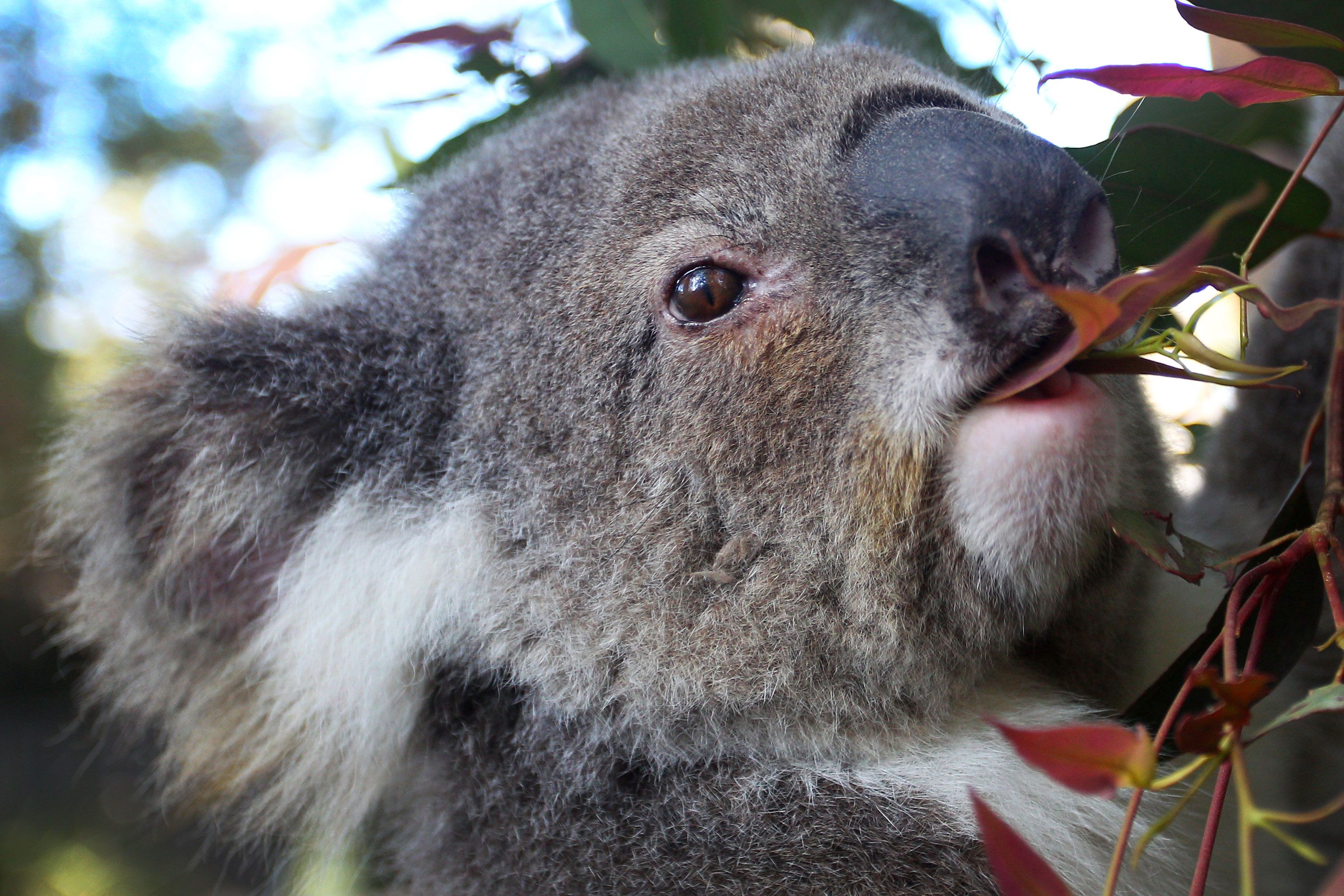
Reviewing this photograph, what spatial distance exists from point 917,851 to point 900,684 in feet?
0.71

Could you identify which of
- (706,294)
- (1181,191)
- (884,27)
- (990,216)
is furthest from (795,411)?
(884,27)

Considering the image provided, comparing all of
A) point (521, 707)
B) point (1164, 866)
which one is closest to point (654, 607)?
point (521, 707)

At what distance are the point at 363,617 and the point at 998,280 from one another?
98cm

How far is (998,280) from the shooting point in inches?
38.1

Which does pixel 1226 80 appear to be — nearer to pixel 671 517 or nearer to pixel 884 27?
pixel 671 517

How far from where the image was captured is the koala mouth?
0.94 m

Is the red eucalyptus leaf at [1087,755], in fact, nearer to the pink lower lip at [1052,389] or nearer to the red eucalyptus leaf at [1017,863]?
the red eucalyptus leaf at [1017,863]

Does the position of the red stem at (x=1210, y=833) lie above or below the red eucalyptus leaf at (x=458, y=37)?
below

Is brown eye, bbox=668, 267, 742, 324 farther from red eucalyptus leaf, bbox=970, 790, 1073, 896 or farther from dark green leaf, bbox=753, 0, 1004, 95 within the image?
dark green leaf, bbox=753, 0, 1004, 95

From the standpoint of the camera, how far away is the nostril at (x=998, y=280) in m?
0.95

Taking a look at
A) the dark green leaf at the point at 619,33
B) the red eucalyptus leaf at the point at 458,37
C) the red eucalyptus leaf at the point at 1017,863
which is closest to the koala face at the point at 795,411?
the red eucalyptus leaf at the point at 1017,863

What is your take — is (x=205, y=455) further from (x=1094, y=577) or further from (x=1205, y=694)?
(x=1205, y=694)

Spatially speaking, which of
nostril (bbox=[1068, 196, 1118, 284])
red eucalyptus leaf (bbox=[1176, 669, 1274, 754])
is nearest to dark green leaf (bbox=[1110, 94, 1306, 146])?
nostril (bbox=[1068, 196, 1118, 284])

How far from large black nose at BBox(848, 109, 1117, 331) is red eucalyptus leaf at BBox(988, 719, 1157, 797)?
0.49 metres
